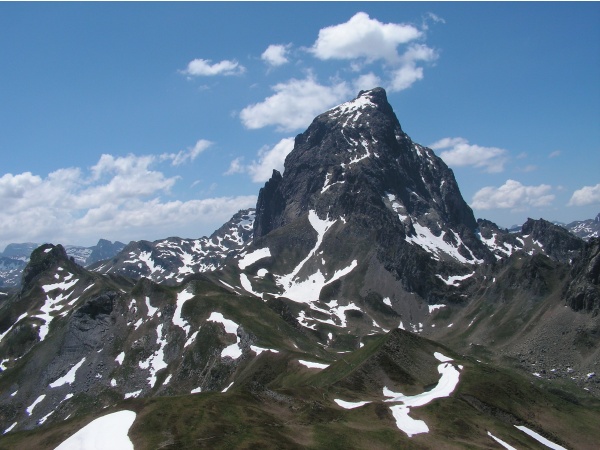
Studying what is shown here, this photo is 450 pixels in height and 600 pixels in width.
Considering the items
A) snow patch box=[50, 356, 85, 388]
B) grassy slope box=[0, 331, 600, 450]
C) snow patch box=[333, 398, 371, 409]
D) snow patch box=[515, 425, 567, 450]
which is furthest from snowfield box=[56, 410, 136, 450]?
snow patch box=[50, 356, 85, 388]

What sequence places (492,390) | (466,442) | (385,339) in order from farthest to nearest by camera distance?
(385,339)
(492,390)
(466,442)

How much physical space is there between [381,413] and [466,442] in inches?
553

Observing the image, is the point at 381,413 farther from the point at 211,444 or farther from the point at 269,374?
the point at 269,374

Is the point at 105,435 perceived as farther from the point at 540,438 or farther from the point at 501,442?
the point at 540,438

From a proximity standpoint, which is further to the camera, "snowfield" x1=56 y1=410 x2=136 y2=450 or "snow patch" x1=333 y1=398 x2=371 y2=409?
"snow patch" x1=333 y1=398 x2=371 y2=409

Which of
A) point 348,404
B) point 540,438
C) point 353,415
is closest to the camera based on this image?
point 353,415

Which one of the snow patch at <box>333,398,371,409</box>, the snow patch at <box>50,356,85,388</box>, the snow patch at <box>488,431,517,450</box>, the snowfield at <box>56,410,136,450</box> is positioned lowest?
the snow patch at <box>488,431,517,450</box>

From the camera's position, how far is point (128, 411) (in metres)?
76.8

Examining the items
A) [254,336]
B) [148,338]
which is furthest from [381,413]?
[148,338]

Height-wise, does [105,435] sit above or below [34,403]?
above

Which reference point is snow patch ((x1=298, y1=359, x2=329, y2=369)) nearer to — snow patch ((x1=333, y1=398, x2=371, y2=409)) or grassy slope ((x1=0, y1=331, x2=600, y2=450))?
grassy slope ((x1=0, y1=331, x2=600, y2=450))

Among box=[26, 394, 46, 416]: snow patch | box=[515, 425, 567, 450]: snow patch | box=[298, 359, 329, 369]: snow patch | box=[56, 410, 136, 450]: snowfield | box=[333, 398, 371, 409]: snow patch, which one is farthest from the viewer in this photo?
box=[26, 394, 46, 416]: snow patch

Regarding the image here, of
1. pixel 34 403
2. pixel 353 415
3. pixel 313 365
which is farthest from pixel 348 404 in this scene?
pixel 34 403

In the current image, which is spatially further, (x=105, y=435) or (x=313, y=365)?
(x=313, y=365)
